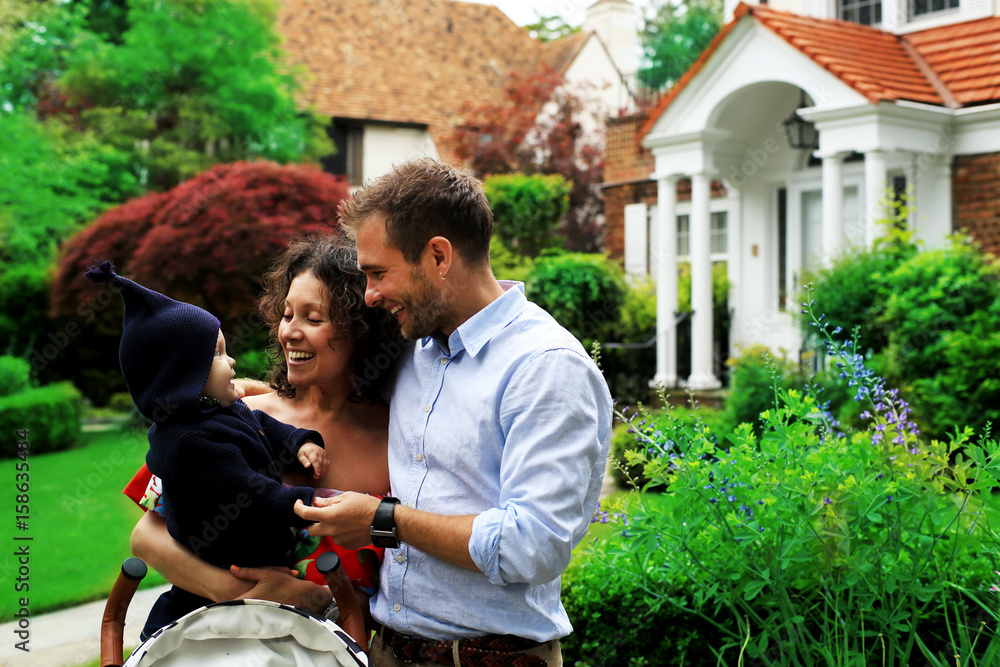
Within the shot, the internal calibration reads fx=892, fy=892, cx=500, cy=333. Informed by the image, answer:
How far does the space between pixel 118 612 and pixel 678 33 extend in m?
28.7

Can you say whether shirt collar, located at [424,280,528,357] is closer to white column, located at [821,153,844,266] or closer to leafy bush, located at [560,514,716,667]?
leafy bush, located at [560,514,716,667]

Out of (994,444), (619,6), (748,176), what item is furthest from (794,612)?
(619,6)

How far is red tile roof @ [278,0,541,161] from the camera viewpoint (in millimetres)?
22594

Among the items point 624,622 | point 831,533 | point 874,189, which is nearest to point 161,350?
point 831,533

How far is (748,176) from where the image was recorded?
12.3 meters

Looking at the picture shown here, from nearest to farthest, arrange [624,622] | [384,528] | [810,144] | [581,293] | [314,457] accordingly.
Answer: [384,528]
[314,457]
[624,622]
[810,144]
[581,293]

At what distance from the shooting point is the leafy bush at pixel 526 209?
16453 millimetres

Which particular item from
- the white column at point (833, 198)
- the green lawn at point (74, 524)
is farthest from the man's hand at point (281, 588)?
the white column at point (833, 198)

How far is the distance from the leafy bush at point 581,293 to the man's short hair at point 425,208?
10499mm

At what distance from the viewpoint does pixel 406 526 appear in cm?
201

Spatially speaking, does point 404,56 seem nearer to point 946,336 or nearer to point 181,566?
point 946,336

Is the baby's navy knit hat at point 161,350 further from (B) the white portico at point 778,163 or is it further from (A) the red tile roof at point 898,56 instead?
(A) the red tile roof at point 898,56

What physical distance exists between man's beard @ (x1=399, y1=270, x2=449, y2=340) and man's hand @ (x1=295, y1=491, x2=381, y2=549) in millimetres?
431

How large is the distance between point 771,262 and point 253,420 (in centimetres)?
1093
